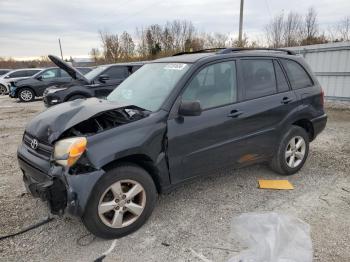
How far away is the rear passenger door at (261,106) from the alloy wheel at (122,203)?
4.70 ft

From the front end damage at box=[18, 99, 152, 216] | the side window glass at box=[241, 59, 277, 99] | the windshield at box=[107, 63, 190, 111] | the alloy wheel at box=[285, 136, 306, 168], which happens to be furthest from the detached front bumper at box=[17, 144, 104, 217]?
the alloy wheel at box=[285, 136, 306, 168]

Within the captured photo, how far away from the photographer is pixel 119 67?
10.2 metres

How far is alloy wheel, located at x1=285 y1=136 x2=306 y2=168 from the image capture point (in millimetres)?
4281

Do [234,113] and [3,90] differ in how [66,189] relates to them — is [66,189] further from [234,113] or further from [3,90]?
[3,90]

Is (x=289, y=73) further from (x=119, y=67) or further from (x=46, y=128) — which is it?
(x=119, y=67)

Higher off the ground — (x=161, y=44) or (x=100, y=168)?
(x=161, y=44)

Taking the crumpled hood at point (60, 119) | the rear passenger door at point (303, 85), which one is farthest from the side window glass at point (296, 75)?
the crumpled hood at point (60, 119)

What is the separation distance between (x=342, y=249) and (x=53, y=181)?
270 cm

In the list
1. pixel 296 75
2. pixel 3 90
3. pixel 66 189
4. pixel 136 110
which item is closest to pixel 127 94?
pixel 136 110

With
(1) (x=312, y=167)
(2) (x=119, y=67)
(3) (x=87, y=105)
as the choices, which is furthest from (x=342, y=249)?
(2) (x=119, y=67)

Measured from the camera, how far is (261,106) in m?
3.79

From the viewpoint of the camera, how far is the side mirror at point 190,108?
304 cm

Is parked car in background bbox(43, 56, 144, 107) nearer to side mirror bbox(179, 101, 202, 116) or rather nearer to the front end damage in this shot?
the front end damage

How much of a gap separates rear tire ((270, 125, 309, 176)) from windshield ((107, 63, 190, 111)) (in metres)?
1.84
